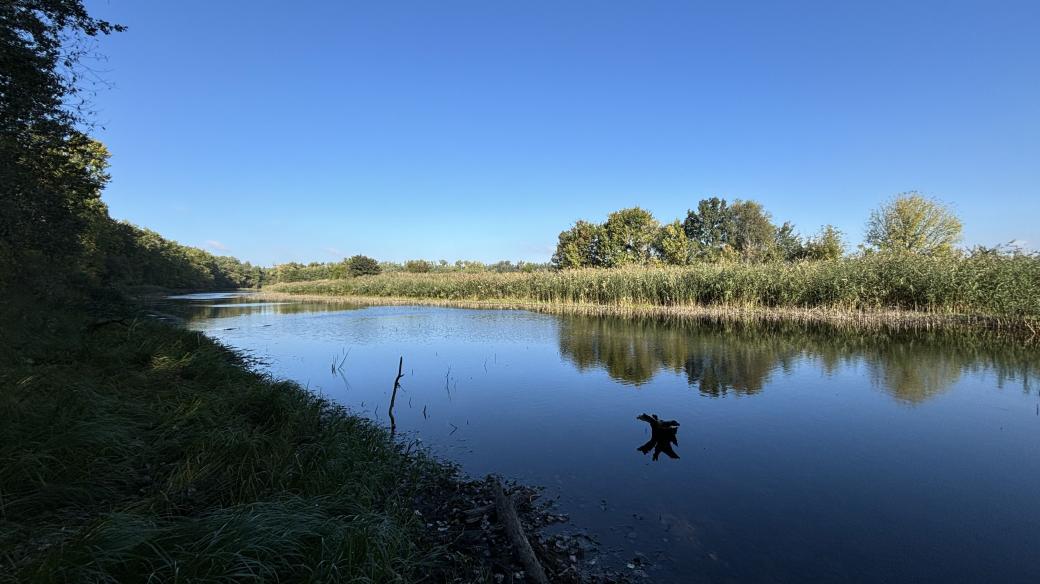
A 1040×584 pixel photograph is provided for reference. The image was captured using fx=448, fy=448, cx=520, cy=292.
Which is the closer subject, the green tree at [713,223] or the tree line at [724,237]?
the tree line at [724,237]

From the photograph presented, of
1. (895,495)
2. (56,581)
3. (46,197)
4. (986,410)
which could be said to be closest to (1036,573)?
(895,495)

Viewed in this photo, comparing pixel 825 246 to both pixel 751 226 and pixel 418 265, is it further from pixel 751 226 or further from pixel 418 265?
pixel 418 265

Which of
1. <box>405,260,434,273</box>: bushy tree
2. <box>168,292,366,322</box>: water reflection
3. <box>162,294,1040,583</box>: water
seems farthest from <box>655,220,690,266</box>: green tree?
<box>405,260,434,273</box>: bushy tree

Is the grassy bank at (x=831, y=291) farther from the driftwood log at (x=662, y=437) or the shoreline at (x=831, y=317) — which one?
the driftwood log at (x=662, y=437)

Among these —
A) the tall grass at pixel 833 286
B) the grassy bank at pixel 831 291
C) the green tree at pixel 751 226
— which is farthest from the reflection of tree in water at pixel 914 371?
the green tree at pixel 751 226

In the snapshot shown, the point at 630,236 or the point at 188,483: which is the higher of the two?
the point at 630,236

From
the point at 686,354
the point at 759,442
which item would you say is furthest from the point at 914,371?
Result: the point at 759,442

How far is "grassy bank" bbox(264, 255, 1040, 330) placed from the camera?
16703 mm

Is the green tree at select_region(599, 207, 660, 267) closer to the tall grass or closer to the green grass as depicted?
the tall grass

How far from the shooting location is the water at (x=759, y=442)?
4.01 metres

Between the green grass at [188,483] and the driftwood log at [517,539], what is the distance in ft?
1.99

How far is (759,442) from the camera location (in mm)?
6609

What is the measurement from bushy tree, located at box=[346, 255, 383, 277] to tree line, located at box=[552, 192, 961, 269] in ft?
118

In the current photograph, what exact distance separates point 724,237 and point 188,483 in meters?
69.9
